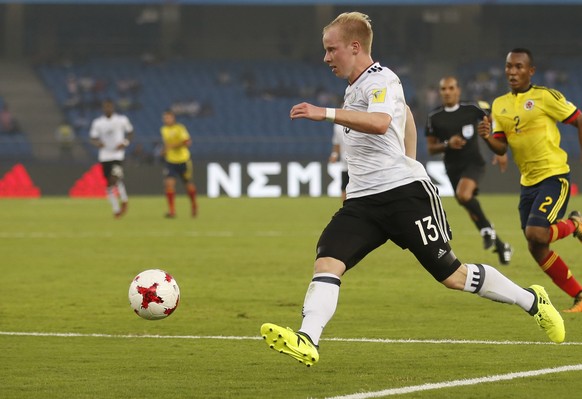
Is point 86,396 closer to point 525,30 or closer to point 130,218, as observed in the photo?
point 130,218

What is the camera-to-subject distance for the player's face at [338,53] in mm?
6340

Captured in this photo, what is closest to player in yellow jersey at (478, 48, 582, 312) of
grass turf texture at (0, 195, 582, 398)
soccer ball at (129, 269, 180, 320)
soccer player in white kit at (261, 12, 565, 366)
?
grass turf texture at (0, 195, 582, 398)

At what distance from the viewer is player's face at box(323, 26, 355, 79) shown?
6.34 meters

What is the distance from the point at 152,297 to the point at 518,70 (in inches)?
138

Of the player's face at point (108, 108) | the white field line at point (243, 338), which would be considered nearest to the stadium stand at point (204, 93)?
the player's face at point (108, 108)

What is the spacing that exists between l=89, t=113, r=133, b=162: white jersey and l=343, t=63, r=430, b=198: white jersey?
18.4 meters

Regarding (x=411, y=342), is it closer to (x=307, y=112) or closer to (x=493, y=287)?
(x=493, y=287)

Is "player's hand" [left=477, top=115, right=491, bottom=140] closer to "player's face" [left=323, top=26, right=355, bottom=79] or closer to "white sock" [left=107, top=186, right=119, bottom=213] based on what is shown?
"player's face" [left=323, top=26, right=355, bottom=79]

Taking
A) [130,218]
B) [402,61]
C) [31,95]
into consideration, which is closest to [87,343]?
[130,218]

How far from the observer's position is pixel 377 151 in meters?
6.52

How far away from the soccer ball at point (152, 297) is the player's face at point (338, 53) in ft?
7.18

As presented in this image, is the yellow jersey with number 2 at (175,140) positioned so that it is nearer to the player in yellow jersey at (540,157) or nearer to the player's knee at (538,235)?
the player in yellow jersey at (540,157)

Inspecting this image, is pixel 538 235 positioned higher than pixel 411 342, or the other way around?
pixel 538 235

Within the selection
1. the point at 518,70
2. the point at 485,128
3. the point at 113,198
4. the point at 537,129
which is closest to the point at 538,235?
the point at 537,129
